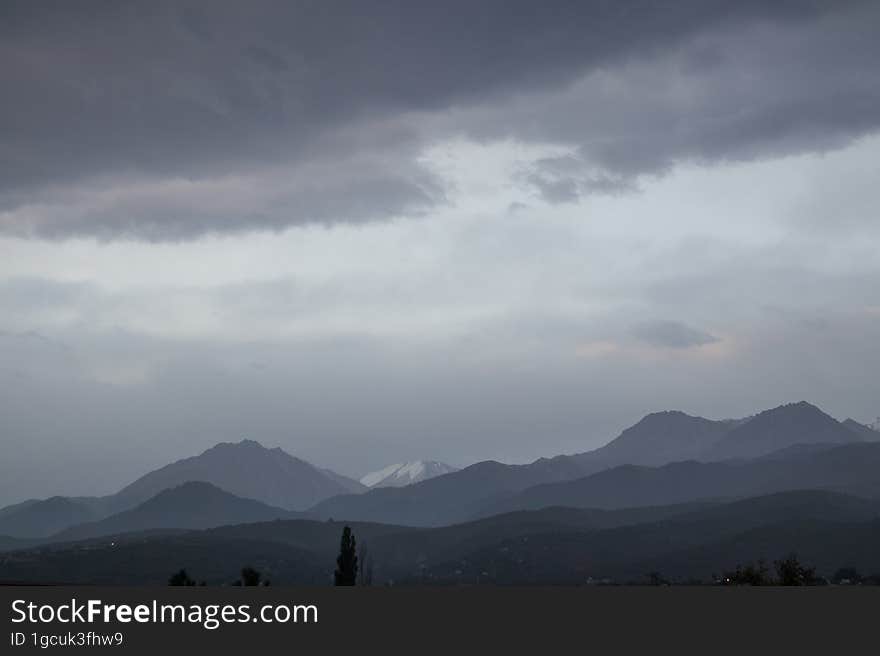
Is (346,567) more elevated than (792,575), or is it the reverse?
(346,567)

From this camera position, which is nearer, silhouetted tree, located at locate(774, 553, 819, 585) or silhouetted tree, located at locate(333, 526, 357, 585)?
silhouetted tree, located at locate(774, 553, 819, 585)

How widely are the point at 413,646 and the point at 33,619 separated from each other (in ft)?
72.8

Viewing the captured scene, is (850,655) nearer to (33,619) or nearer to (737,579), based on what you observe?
(33,619)

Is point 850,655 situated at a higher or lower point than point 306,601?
lower

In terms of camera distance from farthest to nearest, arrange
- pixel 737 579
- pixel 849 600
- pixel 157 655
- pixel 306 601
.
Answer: pixel 737 579, pixel 849 600, pixel 306 601, pixel 157 655

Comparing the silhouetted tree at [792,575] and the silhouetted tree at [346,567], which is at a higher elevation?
the silhouetted tree at [346,567]

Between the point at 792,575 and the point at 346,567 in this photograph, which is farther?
the point at 346,567

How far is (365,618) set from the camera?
2392 inches

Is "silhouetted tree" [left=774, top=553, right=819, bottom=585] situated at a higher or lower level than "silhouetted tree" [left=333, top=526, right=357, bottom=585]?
lower

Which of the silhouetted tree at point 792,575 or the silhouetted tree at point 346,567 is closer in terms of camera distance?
the silhouetted tree at point 792,575

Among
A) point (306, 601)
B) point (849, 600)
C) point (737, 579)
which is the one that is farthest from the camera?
point (737, 579)

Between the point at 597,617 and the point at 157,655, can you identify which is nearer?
the point at 157,655

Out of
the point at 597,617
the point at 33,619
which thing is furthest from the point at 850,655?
the point at 33,619

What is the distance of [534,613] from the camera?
2527 inches
